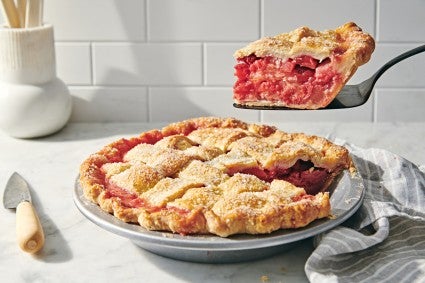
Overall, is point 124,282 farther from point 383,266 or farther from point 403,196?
point 403,196

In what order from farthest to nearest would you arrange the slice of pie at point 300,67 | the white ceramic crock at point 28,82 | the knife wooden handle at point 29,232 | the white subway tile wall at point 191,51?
1. the white subway tile wall at point 191,51
2. the white ceramic crock at point 28,82
3. the slice of pie at point 300,67
4. the knife wooden handle at point 29,232

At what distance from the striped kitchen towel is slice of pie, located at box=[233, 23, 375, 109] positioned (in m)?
0.21

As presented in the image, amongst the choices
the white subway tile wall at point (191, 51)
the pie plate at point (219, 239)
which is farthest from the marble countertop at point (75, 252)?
the white subway tile wall at point (191, 51)

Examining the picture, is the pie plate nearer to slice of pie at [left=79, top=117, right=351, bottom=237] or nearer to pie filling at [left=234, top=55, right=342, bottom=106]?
slice of pie at [left=79, top=117, right=351, bottom=237]

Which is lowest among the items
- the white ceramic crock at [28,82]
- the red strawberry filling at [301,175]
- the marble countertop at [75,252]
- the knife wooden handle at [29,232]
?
the marble countertop at [75,252]

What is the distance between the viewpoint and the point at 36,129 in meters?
1.87

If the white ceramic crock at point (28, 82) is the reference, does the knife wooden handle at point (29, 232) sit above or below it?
below

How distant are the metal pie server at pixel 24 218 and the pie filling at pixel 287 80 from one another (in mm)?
424

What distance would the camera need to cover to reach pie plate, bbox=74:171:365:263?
43.7 inches

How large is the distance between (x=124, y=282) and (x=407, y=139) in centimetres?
98

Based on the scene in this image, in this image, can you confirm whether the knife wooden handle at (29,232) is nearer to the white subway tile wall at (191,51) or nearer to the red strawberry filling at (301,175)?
the red strawberry filling at (301,175)

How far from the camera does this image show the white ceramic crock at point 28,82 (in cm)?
180

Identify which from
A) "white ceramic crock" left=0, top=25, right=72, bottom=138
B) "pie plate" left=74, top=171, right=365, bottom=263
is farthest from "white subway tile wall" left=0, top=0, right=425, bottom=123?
"pie plate" left=74, top=171, right=365, bottom=263

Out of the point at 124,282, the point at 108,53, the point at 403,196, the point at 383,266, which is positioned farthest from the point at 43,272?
the point at 108,53
